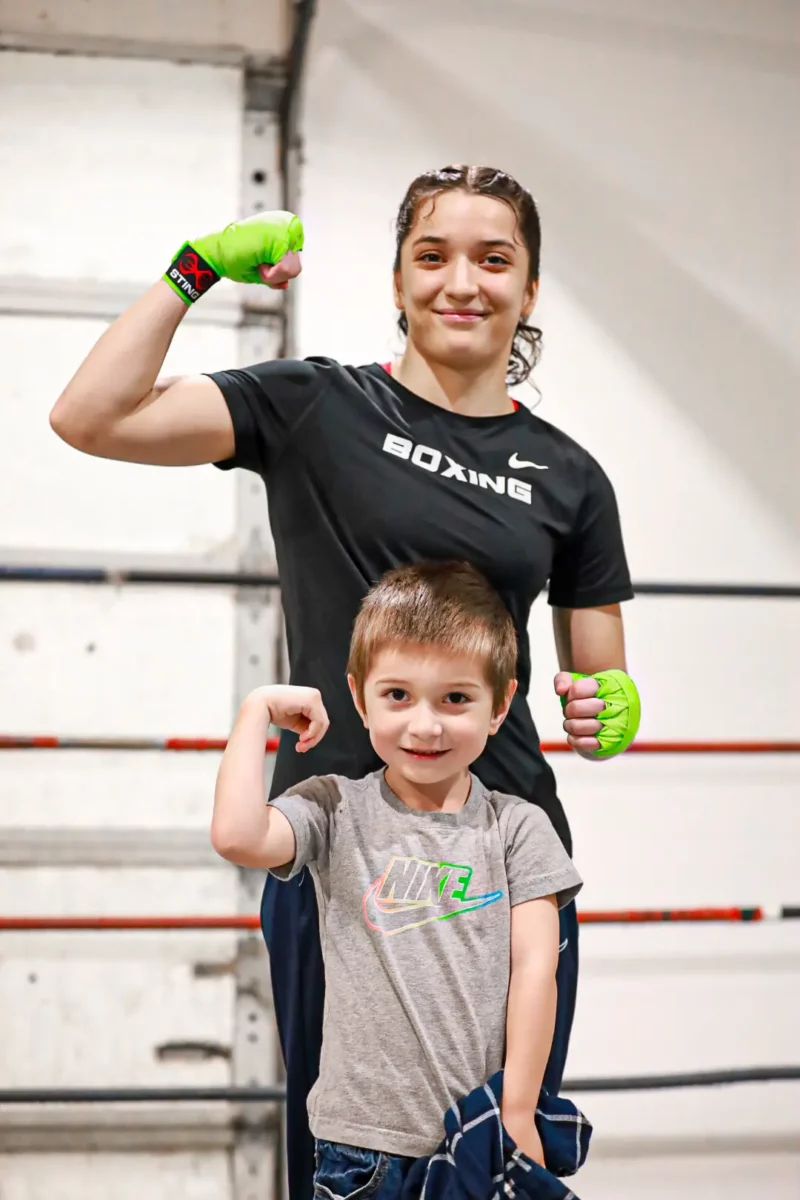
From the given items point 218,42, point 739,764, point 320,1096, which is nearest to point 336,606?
point 320,1096

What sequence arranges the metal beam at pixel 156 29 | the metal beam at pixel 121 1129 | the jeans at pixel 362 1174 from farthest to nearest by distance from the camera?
the metal beam at pixel 156 29 < the metal beam at pixel 121 1129 < the jeans at pixel 362 1174

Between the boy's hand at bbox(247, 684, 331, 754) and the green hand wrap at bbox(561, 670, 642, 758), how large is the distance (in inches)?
11.7

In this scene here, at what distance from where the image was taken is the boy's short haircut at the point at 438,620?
0.94 metres

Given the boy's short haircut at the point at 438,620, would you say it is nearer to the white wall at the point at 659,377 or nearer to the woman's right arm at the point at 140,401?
the woman's right arm at the point at 140,401

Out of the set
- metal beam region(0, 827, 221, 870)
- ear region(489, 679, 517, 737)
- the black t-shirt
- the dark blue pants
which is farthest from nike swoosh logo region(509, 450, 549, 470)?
metal beam region(0, 827, 221, 870)

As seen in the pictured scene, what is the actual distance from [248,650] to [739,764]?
99cm

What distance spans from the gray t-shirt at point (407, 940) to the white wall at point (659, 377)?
1138 mm

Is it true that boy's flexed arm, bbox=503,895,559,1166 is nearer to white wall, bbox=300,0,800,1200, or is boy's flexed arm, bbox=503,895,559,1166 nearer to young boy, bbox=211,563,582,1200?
young boy, bbox=211,563,582,1200

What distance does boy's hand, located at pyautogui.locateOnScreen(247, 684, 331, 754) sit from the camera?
0.93 metres

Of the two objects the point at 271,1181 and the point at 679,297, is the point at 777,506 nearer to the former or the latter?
the point at 679,297

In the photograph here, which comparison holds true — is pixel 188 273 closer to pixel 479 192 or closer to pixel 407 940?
pixel 479 192

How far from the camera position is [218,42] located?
2.12 m

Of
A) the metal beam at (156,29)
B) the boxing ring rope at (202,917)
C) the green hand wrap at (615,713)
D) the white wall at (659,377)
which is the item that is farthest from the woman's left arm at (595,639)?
the metal beam at (156,29)

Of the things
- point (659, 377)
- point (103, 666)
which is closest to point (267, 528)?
point (103, 666)
